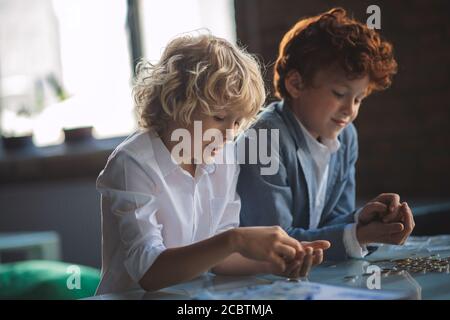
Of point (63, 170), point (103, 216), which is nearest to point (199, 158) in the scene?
point (103, 216)

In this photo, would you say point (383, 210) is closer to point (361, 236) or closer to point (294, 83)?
point (361, 236)

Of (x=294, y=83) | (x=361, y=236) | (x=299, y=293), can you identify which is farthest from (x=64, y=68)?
(x=299, y=293)

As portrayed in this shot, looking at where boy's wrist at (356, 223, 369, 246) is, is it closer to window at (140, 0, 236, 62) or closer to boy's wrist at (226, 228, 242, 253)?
boy's wrist at (226, 228, 242, 253)

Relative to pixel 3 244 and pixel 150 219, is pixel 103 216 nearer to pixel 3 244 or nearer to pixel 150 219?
pixel 150 219

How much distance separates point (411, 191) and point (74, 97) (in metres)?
1.79

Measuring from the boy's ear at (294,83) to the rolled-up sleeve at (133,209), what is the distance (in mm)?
391

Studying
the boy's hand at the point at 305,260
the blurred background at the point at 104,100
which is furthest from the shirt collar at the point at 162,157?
the blurred background at the point at 104,100

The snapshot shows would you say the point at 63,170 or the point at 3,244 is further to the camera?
the point at 63,170

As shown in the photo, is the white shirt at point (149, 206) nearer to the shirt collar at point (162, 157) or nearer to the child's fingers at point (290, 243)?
the shirt collar at point (162, 157)

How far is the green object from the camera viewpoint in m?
1.94

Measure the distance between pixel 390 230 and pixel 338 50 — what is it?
33 centimetres

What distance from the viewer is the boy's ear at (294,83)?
4.32 ft

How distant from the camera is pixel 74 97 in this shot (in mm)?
3512

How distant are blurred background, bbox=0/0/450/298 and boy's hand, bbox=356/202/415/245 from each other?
1024mm
